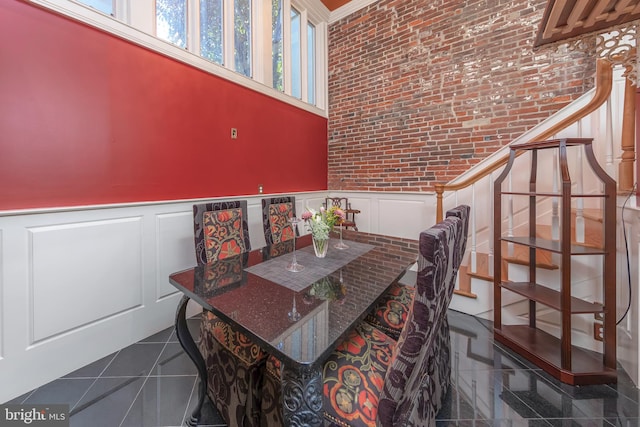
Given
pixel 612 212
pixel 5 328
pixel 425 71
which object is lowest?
pixel 5 328

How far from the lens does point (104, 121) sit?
1.84 metres

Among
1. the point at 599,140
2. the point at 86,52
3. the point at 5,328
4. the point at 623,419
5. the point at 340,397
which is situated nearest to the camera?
the point at 340,397

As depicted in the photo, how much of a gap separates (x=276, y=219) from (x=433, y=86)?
2.62 metres

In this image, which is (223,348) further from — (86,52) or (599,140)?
(599,140)

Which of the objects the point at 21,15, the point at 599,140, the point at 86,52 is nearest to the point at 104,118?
the point at 86,52

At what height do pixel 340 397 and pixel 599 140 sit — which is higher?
pixel 599 140

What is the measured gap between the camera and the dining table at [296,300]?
751mm

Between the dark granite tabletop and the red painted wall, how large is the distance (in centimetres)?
116

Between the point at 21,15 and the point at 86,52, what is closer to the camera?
the point at 21,15

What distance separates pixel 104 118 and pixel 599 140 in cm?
383

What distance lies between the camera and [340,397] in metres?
0.86

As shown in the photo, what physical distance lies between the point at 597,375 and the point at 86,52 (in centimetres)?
391

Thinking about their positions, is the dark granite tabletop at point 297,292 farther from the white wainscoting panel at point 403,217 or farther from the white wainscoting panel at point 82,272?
the white wainscoting panel at point 403,217

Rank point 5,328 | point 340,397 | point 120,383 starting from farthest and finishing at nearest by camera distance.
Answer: point 120,383, point 5,328, point 340,397
